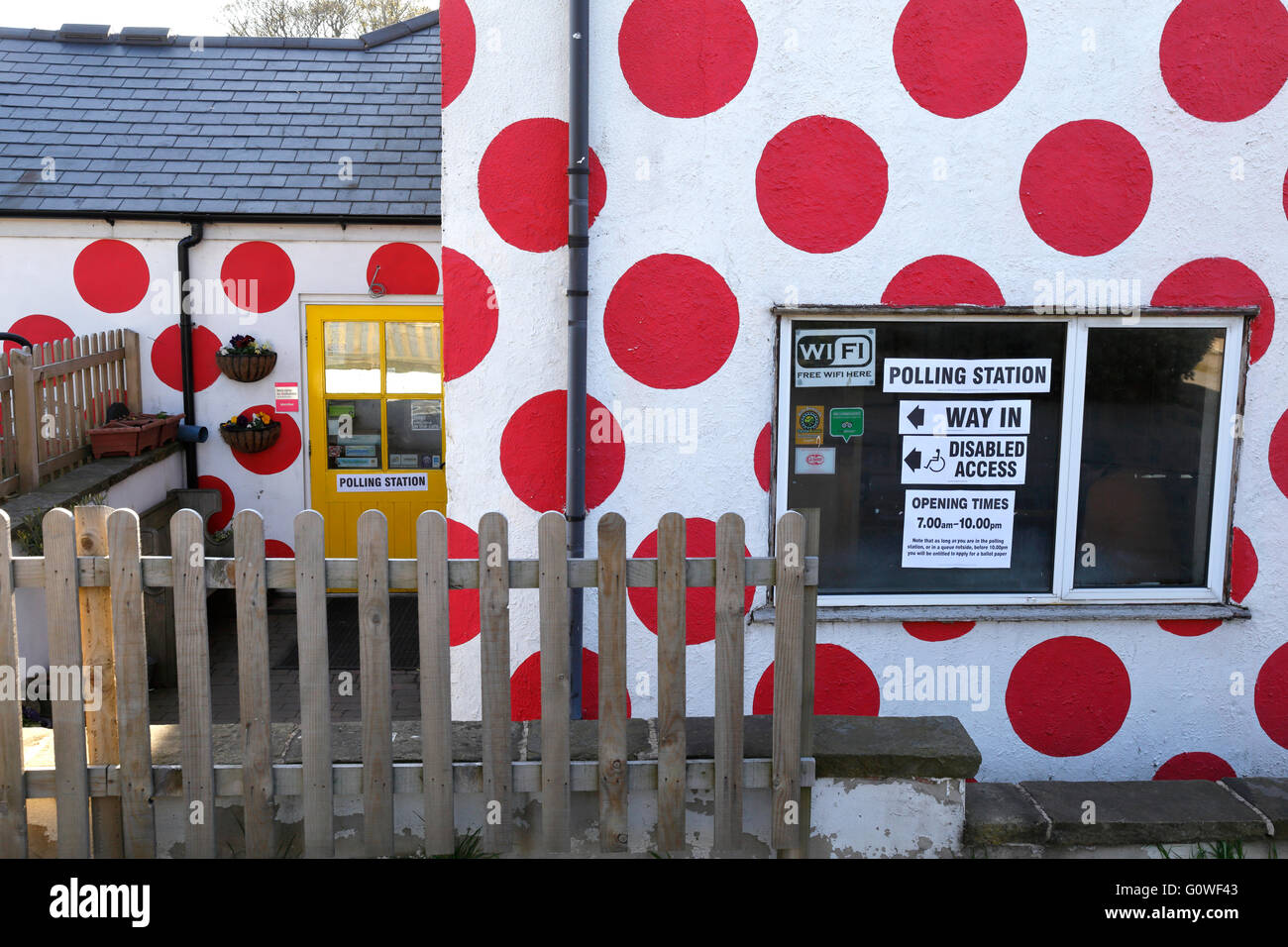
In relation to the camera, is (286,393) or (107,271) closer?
(107,271)

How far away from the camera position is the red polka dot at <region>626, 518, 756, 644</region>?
172 inches

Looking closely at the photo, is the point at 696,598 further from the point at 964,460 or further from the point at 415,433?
the point at 415,433

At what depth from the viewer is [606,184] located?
166 inches

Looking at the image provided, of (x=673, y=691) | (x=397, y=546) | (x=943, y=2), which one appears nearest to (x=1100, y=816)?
(x=673, y=691)

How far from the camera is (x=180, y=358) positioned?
8.48 m

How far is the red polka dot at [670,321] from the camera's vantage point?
427cm

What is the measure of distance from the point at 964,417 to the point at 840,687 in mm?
1254

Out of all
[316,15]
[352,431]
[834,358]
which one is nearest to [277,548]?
[352,431]

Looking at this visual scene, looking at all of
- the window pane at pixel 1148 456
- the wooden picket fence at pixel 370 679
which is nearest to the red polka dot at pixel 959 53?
the window pane at pixel 1148 456

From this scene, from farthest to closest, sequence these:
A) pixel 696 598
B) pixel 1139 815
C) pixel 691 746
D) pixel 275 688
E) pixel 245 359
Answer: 1. pixel 245 359
2. pixel 275 688
3. pixel 696 598
4. pixel 1139 815
5. pixel 691 746

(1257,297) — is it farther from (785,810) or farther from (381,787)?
(381,787)

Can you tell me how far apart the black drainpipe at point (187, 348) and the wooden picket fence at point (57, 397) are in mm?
348

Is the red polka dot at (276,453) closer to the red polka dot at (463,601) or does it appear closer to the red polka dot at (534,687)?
the red polka dot at (463,601)
